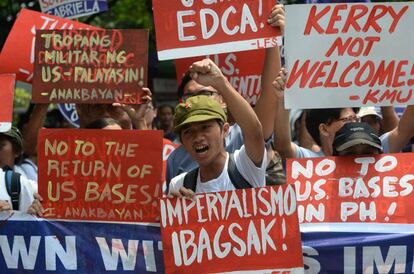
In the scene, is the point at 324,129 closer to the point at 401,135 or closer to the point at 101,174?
the point at 401,135

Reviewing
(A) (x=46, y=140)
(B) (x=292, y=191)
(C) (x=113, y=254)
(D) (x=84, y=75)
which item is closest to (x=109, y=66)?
(D) (x=84, y=75)

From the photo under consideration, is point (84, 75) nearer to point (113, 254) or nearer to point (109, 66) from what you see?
point (109, 66)

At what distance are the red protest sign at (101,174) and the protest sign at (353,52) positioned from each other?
32.9 inches

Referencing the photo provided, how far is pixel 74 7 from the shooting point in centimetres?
716

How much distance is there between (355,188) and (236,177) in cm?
56

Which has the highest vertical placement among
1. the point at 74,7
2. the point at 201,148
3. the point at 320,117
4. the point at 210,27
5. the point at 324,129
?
the point at 74,7

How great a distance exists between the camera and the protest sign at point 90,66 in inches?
183

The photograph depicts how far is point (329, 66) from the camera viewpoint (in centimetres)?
420

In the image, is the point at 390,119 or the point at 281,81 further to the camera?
the point at 390,119

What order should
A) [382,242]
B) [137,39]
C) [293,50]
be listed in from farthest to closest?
[137,39]
[293,50]
[382,242]

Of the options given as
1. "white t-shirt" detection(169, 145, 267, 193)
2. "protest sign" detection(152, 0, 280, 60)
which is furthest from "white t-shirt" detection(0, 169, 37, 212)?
"protest sign" detection(152, 0, 280, 60)

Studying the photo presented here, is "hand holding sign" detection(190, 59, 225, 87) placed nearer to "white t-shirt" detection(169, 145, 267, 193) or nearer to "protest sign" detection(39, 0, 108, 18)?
"white t-shirt" detection(169, 145, 267, 193)

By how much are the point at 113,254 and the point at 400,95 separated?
161cm

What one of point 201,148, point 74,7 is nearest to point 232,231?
point 201,148
